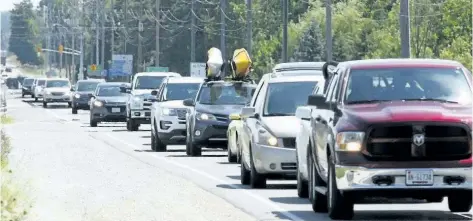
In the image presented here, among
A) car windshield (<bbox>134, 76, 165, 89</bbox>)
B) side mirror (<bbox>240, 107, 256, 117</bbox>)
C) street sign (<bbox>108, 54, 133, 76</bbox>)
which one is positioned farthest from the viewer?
street sign (<bbox>108, 54, 133, 76</bbox>)

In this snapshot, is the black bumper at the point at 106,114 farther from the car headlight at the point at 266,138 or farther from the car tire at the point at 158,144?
the car headlight at the point at 266,138

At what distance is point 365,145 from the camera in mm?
16953

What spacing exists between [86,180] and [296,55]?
3638 inches

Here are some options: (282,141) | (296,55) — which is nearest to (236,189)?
(282,141)

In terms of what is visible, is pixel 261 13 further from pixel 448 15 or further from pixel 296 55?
pixel 448 15

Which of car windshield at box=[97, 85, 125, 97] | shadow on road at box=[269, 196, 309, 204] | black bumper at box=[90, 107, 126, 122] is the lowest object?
black bumper at box=[90, 107, 126, 122]

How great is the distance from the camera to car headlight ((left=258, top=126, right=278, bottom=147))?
23.2 meters

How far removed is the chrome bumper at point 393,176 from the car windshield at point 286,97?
24.7ft

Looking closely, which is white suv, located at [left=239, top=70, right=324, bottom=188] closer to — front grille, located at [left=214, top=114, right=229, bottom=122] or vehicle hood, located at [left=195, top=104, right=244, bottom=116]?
vehicle hood, located at [left=195, top=104, right=244, bottom=116]

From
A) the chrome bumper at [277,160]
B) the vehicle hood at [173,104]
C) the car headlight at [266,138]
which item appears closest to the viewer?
the chrome bumper at [277,160]

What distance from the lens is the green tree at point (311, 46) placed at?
379 ft

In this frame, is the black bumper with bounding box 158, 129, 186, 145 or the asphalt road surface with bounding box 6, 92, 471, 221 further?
the black bumper with bounding box 158, 129, 186, 145

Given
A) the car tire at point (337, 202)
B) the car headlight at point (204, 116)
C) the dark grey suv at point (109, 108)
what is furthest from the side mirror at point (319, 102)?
the dark grey suv at point (109, 108)

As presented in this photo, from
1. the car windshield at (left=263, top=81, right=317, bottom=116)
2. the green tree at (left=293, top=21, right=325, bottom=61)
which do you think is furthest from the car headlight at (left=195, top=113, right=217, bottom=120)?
the green tree at (left=293, top=21, right=325, bottom=61)
